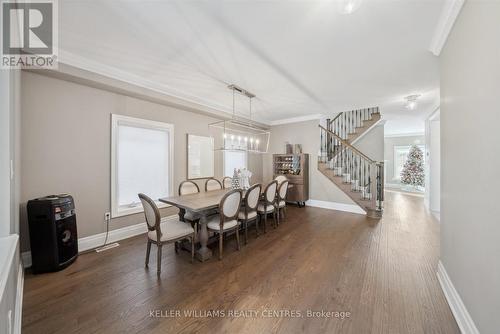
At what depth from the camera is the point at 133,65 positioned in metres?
2.64

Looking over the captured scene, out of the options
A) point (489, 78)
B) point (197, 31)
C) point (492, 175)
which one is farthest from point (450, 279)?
point (197, 31)

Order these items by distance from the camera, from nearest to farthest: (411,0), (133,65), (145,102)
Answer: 1. (411,0)
2. (133,65)
3. (145,102)

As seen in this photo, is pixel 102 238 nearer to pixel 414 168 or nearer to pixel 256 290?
pixel 256 290

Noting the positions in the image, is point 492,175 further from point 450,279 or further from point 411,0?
point 411,0

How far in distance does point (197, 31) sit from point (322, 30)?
4.32 feet

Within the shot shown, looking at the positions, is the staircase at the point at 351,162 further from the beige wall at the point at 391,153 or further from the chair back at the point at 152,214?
the beige wall at the point at 391,153

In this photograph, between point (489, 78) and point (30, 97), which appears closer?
point (489, 78)

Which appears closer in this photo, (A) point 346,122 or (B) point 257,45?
(B) point 257,45

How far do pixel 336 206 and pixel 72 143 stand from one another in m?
5.78

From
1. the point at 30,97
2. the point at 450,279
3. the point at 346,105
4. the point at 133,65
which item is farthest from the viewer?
the point at 346,105

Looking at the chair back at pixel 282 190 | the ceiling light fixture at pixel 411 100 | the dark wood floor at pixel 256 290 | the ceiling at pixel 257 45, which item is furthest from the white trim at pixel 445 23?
the chair back at pixel 282 190

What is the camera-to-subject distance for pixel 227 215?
2611 mm

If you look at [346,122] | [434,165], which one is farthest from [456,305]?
[346,122]

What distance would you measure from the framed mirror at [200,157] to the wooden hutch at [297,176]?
226cm
